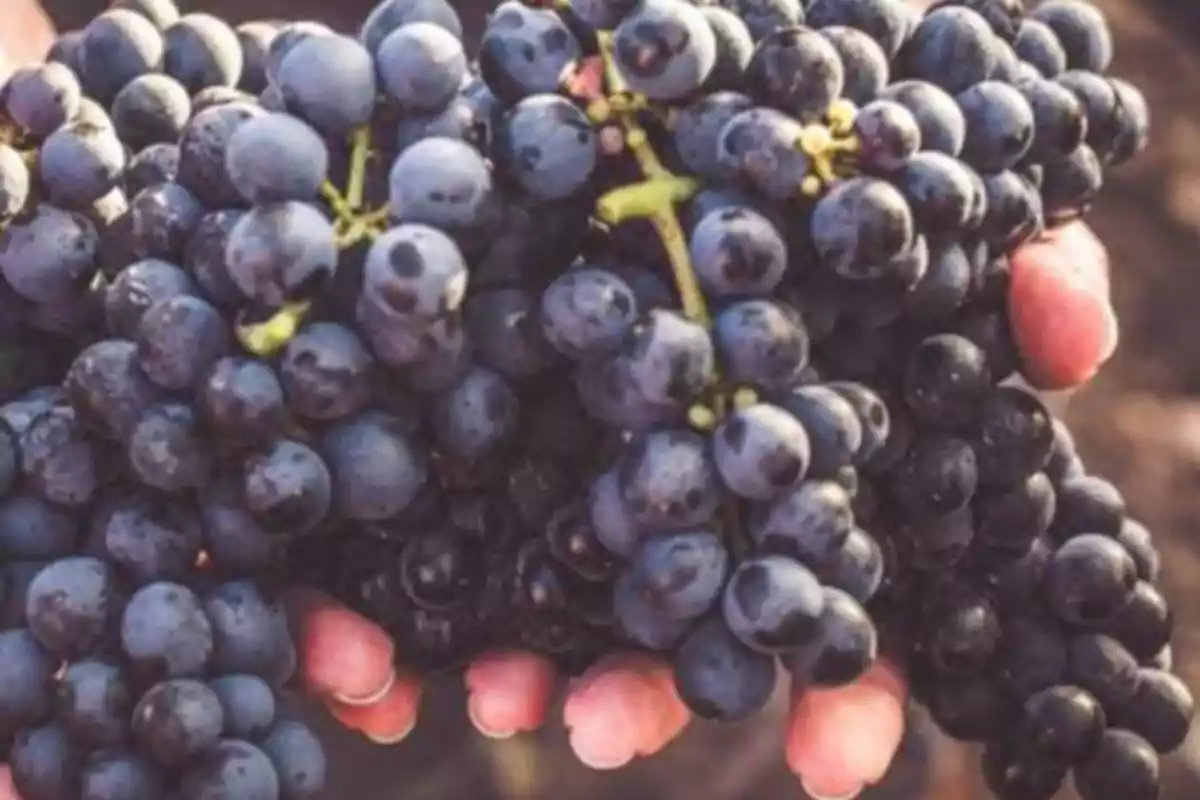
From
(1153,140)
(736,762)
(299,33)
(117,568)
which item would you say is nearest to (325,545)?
(117,568)

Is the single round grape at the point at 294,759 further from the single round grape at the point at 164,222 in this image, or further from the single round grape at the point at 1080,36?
the single round grape at the point at 1080,36

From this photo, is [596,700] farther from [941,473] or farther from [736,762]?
[736,762]

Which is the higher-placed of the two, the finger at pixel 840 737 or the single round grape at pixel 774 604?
the single round grape at pixel 774 604

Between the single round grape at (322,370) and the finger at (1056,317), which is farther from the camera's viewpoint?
the finger at (1056,317)

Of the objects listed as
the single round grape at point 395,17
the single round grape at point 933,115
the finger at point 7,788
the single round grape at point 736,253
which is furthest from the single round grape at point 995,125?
the finger at point 7,788

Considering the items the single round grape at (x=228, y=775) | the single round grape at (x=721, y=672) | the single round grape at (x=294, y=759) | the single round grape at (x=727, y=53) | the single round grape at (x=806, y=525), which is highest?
the single round grape at (x=727, y=53)

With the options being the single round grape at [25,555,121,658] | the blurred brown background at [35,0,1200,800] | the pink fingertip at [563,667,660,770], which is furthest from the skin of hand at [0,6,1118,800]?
the blurred brown background at [35,0,1200,800]

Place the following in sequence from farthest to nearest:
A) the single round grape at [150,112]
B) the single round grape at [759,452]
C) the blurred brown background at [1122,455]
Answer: the blurred brown background at [1122,455] → the single round grape at [150,112] → the single round grape at [759,452]
